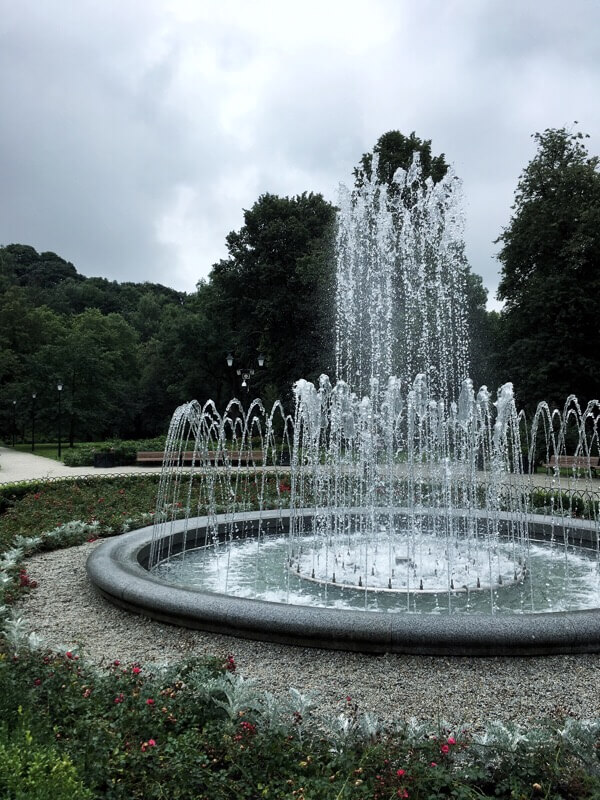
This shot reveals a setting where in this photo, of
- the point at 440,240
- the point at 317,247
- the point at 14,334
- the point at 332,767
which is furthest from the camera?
the point at 14,334

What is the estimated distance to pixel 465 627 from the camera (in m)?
4.88

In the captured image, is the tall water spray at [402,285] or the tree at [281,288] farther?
the tree at [281,288]

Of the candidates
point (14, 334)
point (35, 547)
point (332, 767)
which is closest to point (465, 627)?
point (332, 767)

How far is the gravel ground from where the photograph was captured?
4.11 meters

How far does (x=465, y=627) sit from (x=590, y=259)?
23358mm

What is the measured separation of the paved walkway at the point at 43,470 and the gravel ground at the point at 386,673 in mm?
14653

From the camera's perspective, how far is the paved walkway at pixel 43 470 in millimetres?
20609

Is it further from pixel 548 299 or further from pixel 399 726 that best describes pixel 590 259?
pixel 399 726

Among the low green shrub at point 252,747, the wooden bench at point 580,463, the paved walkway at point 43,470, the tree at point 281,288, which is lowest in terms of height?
the low green shrub at point 252,747

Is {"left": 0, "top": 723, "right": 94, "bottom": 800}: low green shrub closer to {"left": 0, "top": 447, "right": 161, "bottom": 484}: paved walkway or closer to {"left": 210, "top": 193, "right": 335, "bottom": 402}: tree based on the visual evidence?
{"left": 0, "top": 447, "right": 161, "bottom": 484}: paved walkway

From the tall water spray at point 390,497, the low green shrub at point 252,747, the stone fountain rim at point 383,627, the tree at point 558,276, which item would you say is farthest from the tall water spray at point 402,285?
the low green shrub at point 252,747

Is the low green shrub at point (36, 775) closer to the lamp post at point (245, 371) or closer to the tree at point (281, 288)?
the lamp post at point (245, 371)

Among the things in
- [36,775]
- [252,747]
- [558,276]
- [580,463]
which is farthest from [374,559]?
[558,276]

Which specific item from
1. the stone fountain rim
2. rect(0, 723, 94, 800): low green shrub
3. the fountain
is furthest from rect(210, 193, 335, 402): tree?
rect(0, 723, 94, 800): low green shrub
